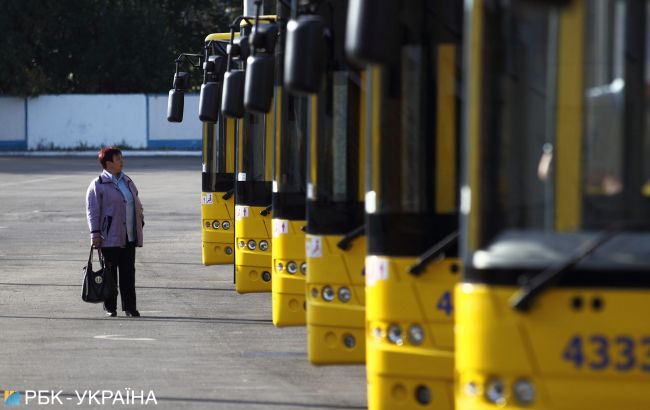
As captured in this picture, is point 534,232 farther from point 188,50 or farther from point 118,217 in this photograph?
point 188,50

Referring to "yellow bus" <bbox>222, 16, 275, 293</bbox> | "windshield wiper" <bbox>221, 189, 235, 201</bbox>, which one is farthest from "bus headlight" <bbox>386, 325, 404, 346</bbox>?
"windshield wiper" <bbox>221, 189, 235, 201</bbox>

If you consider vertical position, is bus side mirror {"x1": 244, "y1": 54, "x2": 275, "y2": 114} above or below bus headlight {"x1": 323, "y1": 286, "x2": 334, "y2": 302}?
above

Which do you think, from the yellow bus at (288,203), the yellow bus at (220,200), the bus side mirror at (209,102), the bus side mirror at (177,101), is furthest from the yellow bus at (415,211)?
the bus side mirror at (177,101)

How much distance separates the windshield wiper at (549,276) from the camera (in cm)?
642

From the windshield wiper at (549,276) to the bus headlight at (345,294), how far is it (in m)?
4.93

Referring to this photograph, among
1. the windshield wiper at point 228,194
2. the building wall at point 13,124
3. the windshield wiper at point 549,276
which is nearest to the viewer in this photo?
the windshield wiper at point 549,276

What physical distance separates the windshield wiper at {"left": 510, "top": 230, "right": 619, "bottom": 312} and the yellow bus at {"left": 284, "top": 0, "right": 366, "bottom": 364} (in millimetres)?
4885

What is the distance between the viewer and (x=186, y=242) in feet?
96.7

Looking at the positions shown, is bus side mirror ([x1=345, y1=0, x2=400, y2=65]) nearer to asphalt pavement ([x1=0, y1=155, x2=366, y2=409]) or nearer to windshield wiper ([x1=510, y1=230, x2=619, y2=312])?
windshield wiper ([x1=510, y1=230, x2=619, y2=312])

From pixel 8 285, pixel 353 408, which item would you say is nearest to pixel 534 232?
pixel 353 408

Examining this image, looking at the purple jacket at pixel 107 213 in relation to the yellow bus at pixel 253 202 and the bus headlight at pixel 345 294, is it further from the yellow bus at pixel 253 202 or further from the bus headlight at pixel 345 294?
the bus headlight at pixel 345 294

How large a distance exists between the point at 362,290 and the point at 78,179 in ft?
135

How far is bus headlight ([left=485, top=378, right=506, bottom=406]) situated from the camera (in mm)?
6523

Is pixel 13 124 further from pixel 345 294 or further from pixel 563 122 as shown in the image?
pixel 563 122
